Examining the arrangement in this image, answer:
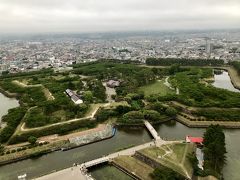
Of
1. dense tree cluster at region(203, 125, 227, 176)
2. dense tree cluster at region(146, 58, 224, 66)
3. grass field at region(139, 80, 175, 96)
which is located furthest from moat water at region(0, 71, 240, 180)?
dense tree cluster at region(146, 58, 224, 66)

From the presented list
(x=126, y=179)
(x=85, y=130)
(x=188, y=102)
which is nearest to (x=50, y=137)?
(x=85, y=130)

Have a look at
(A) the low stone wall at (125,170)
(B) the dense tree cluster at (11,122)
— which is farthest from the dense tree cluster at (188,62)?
(A) the low stone wall at (125,170)

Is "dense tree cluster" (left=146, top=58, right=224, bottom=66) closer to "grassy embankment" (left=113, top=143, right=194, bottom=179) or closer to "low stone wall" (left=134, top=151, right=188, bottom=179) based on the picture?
"grassy embankment" (left=113, top=143, right=194, bottom=179)

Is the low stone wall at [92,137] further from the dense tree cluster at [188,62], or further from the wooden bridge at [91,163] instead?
the dense tree cluster at [188,62]

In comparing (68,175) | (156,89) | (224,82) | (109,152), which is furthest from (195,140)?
(224,82)

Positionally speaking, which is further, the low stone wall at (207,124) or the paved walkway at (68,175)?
the low stone wall at (207,124)
